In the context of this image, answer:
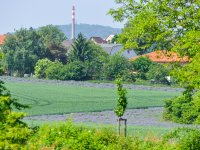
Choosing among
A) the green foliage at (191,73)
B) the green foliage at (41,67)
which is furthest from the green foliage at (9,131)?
the green foliage at (41,67)

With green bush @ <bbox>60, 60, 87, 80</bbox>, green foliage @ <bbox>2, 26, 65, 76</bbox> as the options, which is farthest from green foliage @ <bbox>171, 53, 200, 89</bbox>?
green foliage @ <bbox>2, 26, 65, 76</bbox>

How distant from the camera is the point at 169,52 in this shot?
18000 millimetres

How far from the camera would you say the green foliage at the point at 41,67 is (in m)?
84.1

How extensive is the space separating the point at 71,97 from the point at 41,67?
26724mm

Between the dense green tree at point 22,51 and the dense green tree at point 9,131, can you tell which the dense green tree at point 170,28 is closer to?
the dense green tree at point 9,131

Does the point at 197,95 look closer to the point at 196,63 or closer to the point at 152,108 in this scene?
the point at 196,63

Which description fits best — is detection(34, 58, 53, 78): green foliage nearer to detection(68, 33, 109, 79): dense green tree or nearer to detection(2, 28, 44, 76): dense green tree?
detection(2, 28, 44, 76): dense green tree

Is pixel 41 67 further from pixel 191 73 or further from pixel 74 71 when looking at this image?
pixel 191 73

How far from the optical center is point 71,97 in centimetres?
5909

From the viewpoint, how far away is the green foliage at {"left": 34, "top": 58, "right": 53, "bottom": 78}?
8407 cm

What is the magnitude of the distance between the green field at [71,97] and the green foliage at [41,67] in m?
12.3

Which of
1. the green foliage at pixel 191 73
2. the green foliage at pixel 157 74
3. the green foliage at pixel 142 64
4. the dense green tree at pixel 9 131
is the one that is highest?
the green foliage at pixel 191 73

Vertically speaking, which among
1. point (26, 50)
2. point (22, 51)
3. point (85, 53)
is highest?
point (26, 50)

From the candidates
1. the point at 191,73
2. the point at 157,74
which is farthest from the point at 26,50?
the point at 191,73
